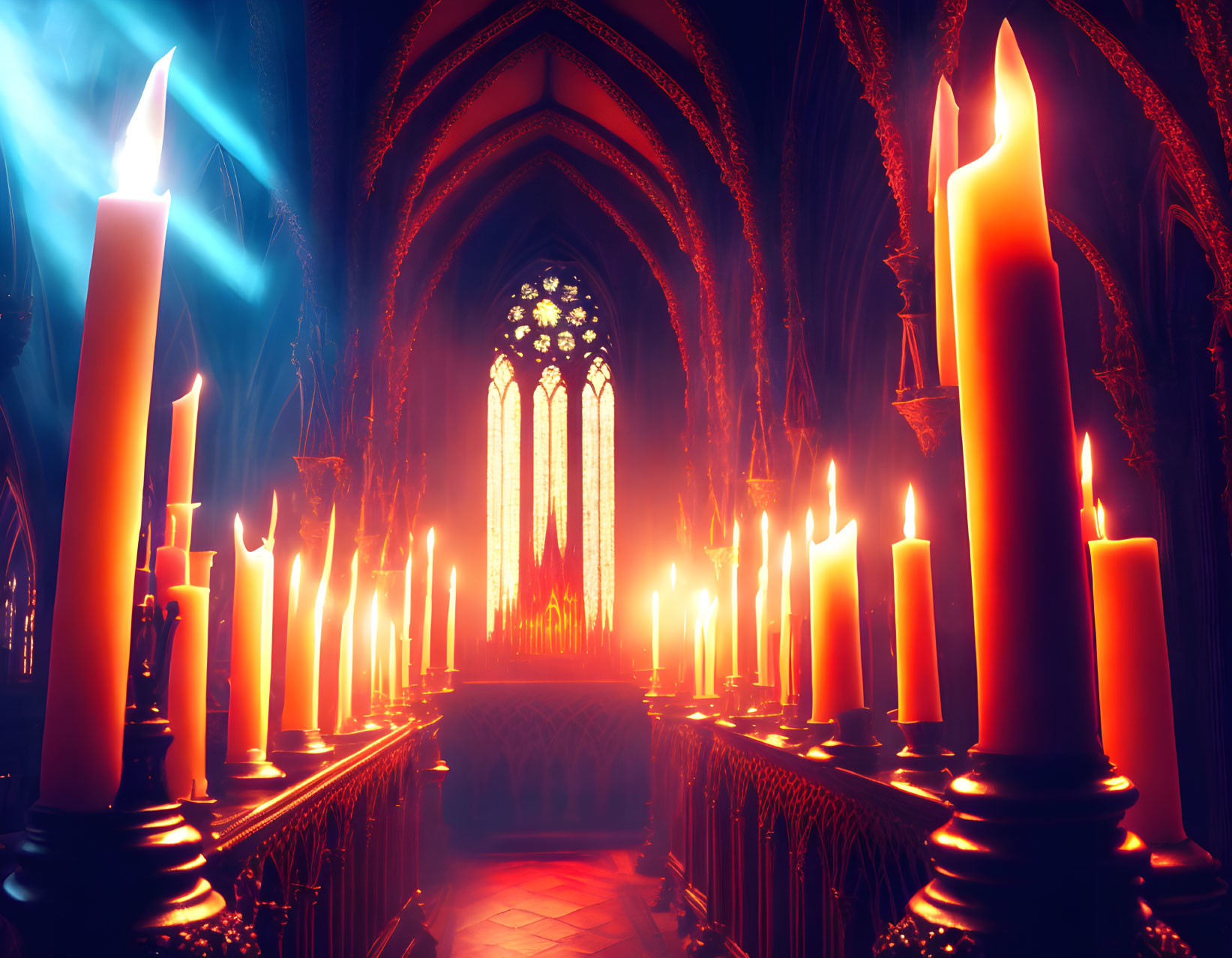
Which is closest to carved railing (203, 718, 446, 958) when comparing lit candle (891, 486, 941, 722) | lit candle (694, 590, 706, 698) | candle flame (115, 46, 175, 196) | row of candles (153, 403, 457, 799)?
row of candles (153, 403, 457, 799)

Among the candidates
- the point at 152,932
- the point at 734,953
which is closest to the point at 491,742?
the point at 734,953

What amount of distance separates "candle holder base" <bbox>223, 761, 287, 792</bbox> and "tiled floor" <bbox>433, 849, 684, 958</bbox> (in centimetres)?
318

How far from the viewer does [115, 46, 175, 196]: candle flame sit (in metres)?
0.75

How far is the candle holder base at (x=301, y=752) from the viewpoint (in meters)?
2.23

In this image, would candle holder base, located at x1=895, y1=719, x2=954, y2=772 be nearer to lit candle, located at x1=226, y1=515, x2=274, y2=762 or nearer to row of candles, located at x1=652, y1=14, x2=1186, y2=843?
row of candles, located at x1=652, y1=14, x2=1186, y2=843

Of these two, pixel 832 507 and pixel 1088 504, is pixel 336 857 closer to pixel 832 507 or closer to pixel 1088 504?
pixel 832 507

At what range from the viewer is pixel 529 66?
9.44 m

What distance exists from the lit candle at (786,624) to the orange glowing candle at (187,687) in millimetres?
1354

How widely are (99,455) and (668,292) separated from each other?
9818 millimetres

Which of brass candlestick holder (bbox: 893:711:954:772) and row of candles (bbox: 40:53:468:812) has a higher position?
row of candles (bbox: 40:53:468:812)

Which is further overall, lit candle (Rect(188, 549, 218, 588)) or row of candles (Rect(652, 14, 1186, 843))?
lit candle (Rect(188, 549, 218, 588))

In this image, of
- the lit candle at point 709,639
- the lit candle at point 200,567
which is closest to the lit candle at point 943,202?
the lit candle at point 200,567

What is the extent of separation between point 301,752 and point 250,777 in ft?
1.68

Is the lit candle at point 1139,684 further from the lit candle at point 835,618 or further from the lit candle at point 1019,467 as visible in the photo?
the lit candle at point 835,618
